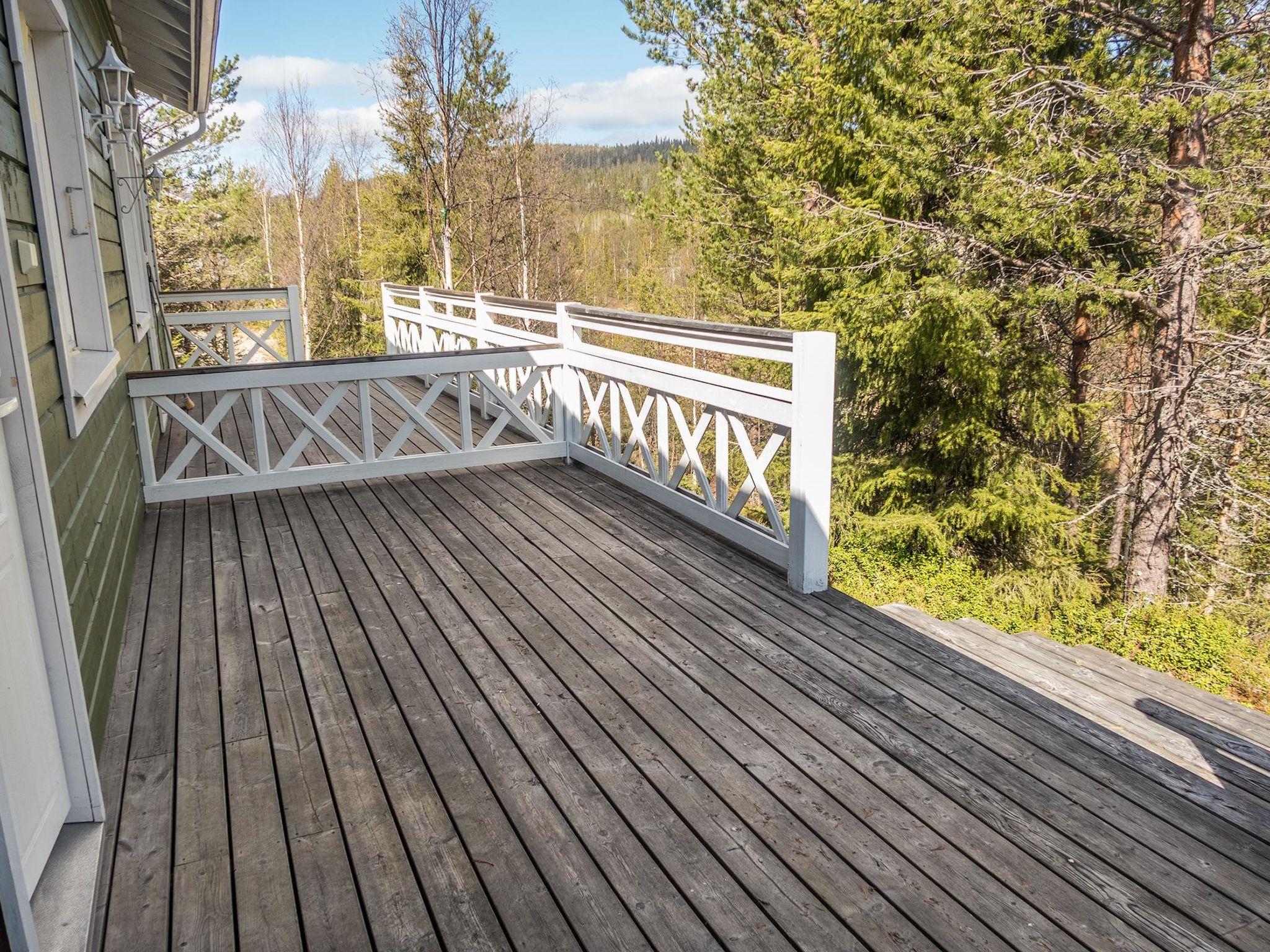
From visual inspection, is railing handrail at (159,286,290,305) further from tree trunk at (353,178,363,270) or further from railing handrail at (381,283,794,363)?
tree trunk at (353,178,363,270)

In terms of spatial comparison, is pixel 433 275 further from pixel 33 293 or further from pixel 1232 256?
pixel 33 293

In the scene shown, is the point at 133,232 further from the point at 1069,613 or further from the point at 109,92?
the point at 1069,613

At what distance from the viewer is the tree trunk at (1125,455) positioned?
8.90 meters

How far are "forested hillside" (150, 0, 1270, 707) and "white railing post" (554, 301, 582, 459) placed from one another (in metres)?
4.27

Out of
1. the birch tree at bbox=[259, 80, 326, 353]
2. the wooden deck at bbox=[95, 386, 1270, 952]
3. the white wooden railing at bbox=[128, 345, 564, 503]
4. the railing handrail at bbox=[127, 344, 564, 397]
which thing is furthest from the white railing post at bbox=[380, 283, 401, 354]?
the birch tree at bbox=[259, 80, 326, 353]

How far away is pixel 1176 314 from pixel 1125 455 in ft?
8.44

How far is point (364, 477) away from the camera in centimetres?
508

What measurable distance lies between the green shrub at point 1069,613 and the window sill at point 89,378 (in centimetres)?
704

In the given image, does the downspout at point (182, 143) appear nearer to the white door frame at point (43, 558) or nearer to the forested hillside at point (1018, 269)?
the white door frame at point (43, 558)

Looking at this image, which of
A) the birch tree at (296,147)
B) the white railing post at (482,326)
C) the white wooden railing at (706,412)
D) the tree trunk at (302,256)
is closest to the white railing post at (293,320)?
the white railing post at (482,326)

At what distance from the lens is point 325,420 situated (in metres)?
5.22

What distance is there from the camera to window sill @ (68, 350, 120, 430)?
255 cm

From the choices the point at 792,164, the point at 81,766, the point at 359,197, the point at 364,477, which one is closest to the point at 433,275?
the point at 359,197

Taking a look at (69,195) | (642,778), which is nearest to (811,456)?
(642,778)
